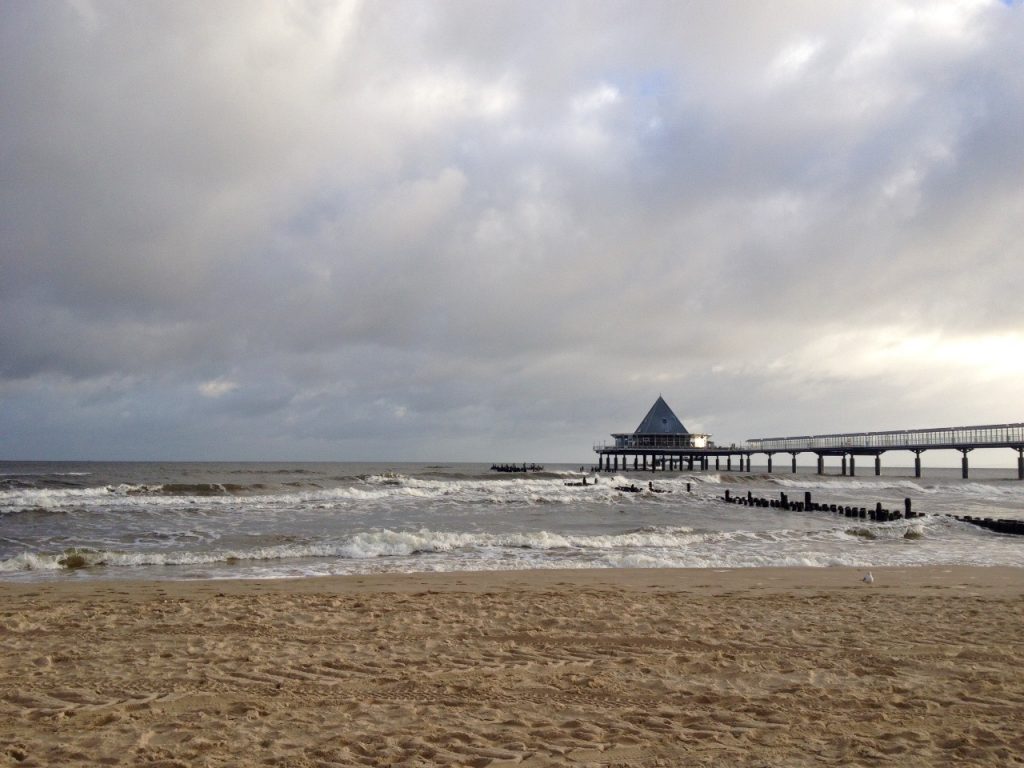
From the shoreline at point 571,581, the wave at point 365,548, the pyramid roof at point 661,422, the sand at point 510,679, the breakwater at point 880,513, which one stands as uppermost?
the pyramid roof at point 661,422

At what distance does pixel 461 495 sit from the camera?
37219 millimetres

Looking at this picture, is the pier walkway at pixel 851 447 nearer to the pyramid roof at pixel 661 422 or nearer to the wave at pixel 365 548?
the pyramid roof at pixel 661 422

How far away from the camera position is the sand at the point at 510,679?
464 centimetres

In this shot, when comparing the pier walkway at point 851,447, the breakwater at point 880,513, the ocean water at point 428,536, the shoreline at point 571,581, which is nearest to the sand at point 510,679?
the shoreline at point 571,581

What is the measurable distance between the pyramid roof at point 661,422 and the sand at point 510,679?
234ft

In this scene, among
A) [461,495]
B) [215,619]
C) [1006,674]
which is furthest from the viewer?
[461,495]

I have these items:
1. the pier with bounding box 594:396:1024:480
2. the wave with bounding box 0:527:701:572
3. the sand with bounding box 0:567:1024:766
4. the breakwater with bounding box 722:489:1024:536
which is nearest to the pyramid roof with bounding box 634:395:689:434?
the pier with bounding box 594:396:1024:480

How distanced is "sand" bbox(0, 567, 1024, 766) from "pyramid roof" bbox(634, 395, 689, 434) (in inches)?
2813

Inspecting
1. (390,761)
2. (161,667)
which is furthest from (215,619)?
(390,761)

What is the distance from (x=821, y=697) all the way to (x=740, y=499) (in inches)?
1367

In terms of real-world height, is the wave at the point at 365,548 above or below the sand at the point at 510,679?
below

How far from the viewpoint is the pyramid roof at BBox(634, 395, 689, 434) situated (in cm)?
8144

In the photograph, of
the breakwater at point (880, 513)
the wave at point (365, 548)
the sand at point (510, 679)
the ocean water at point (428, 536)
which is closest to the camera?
the sand at point (510, 679)

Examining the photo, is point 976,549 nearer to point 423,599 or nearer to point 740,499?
point 423,599
